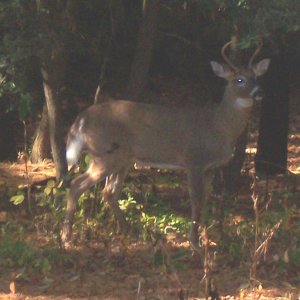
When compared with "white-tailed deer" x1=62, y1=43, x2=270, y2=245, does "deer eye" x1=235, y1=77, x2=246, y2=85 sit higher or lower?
higher

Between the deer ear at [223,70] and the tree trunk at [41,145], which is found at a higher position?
the deer ear at [223,70]

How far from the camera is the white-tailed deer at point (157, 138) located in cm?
904

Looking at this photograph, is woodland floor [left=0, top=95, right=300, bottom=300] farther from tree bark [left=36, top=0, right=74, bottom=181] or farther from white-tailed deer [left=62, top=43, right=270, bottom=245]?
tree bark [left=36, top=0, right=74, bottom=181]

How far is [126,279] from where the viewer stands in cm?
750

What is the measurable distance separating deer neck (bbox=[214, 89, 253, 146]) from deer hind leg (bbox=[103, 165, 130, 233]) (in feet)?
3.30

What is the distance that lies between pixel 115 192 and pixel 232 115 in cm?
135

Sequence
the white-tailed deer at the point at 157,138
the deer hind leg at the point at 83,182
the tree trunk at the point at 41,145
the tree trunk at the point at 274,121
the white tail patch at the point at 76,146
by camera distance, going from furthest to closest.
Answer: the tree trunk at the point at 41,145 → the tree trunk at the point at 274,121 → the white tail patch at the point at 76,146 → the white-tailed deer at the point at 157,138 → the deer hind leg at the point at 83,182

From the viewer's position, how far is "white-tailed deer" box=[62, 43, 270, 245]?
9039mm

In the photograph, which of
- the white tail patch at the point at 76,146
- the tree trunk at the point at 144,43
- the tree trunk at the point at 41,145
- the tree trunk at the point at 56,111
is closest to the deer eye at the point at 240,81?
the tree trunk at the point at 144,43

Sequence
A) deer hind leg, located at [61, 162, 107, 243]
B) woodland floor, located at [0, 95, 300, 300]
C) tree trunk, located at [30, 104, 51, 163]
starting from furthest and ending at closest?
1. tree trunk, located at [30, 104, 51, 163]
2. deer hind leg, located at [61, 162, 107, 243]
3. woodland floor, located at [0, 95, 300, 300]

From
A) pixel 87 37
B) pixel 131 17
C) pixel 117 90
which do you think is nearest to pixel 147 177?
pixel 87 37

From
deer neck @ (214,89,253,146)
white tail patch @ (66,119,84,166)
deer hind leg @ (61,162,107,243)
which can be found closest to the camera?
deer hind leg @ (61,162,107,243)

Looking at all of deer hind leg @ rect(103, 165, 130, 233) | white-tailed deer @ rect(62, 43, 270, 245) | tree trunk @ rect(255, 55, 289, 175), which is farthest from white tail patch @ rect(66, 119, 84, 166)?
tree trunk @ rect(255, 55, 289, 175)

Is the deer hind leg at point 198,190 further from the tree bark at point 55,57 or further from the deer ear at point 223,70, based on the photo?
the tree bark at point 55,57
